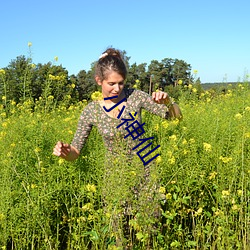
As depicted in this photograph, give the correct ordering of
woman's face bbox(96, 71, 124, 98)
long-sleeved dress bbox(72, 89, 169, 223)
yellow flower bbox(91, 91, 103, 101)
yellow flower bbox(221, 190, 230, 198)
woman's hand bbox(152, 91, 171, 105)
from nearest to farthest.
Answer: long-sleeved dress bbox(72, 89, 169, 223)
yellow flower bbox(221, 190, 230, 198)
woman's hand bbox(152, 91, 171, 105)
woman's face bbox(96, 71, 124, 98)
yellow flower bbox(91, 91, 103, 101)

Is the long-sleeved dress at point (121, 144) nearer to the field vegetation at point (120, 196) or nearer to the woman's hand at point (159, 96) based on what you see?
the field vegetation at point (120, 196)

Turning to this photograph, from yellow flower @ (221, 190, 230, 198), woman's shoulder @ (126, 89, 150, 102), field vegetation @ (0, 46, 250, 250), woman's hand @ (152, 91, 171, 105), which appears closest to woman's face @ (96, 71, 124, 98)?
woman's shoulder @ (126, 89, 150, 102)

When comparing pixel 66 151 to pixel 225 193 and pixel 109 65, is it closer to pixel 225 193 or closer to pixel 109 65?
pixel 109 65

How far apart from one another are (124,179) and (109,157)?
40cm

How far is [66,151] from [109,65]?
61 cm

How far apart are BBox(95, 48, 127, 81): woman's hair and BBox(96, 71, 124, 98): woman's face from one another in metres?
0.02

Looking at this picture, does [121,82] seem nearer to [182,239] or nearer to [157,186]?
[157,186]

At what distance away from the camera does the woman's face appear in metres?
2.26

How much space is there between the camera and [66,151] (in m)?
2.14

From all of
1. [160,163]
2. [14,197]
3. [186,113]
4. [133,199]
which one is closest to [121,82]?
[160,163]

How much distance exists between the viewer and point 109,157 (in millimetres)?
2207

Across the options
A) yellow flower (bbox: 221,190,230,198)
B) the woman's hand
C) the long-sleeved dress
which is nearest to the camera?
the long-sleeved dress

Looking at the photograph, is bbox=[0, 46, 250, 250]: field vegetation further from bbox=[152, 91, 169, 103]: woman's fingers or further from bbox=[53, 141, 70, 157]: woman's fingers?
bbox=[152, 91, 169, 103]: woman's fingers

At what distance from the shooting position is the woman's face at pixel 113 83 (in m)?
2.26
